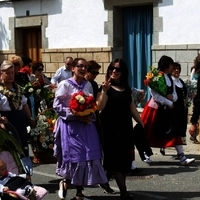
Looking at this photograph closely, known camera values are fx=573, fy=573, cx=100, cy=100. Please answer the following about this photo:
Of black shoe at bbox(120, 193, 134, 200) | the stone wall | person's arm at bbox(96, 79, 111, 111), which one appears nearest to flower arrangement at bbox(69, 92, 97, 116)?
person's arm at bbox(96, 79, 111, 111)

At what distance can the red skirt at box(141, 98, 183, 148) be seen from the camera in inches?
361

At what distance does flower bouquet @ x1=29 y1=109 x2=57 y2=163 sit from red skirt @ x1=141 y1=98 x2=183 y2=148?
5.93 feet

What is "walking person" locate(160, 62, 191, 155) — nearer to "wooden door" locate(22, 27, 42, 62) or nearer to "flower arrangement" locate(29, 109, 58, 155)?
"flower arrangement" locate(29, 109, 58, 155)

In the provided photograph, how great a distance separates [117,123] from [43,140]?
1645 mm

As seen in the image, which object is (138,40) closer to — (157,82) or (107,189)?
(157,82)

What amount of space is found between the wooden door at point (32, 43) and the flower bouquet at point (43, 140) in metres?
9.26

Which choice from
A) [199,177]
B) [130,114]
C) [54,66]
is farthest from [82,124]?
[54,66]

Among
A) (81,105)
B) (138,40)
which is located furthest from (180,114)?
(138,40)

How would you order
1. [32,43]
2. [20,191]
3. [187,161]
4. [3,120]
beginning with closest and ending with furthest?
[20,191] → [3,120] → [187,161] → [32,43]

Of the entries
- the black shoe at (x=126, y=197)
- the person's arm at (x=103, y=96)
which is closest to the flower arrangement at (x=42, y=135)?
the person's arm at (x=103, y=96)

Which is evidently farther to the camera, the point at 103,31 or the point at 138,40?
the point at 103,31

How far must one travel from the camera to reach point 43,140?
812 centimetres

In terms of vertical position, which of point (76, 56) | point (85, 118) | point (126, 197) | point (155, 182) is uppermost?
point (76, 56)

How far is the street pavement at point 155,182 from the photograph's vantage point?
7109mm
